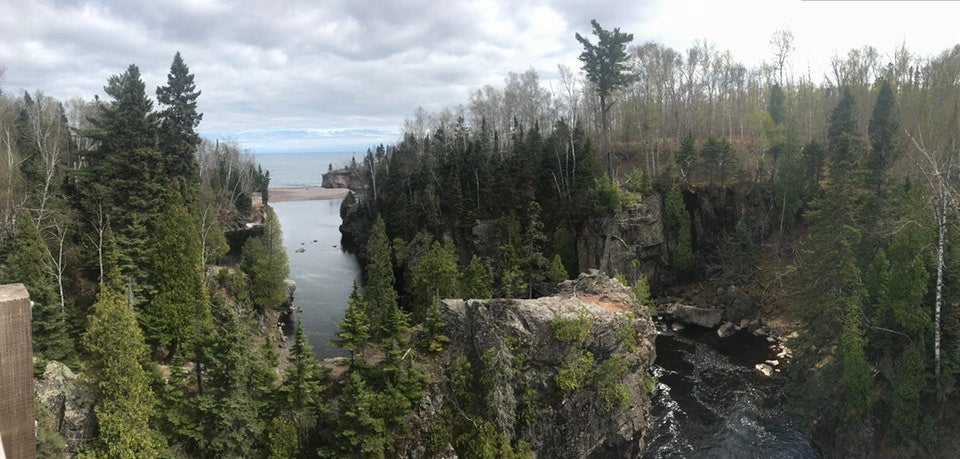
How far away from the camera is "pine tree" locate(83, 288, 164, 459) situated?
2053 centimetres

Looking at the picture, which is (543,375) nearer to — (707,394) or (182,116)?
→ (707,394)

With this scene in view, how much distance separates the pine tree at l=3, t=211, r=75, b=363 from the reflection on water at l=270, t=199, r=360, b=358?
1578 cm

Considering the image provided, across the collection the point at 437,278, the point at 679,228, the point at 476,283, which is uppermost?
the point at 679,228

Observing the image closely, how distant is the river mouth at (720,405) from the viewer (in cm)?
3022

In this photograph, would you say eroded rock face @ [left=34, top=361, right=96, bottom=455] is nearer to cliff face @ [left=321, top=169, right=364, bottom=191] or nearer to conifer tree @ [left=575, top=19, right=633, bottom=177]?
conifer tree @ [left=575, top=19, right=633, bottom=177]

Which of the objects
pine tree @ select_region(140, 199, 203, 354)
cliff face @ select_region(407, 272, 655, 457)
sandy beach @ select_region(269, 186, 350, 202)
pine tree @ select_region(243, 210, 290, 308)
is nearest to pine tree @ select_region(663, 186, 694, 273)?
cliff face @ select_region(407, 272, 655, 457)

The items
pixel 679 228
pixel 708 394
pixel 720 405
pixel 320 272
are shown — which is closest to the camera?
pixel 720 405

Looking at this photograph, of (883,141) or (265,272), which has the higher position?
(883,141)

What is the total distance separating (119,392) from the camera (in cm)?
2095

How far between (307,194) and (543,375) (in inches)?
6297

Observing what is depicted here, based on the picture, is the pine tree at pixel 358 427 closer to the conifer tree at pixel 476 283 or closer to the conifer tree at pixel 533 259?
the conifer tree at pixel 476 283

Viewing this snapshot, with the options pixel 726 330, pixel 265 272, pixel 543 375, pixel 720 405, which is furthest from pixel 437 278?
pixel 726 330

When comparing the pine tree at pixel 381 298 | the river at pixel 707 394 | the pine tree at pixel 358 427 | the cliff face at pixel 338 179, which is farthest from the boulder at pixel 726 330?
the cliff face at pixel 338 179

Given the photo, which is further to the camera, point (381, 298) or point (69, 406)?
point (381, 298)
